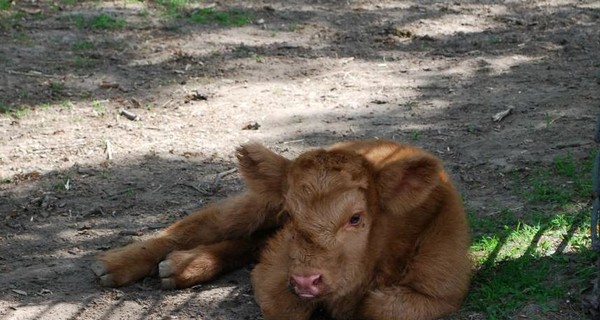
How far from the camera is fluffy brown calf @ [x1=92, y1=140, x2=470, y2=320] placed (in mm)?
5242

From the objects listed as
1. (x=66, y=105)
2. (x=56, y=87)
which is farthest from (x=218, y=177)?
(x=56, y=87)

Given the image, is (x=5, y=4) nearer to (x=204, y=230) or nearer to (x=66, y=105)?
(x=66, y=105)

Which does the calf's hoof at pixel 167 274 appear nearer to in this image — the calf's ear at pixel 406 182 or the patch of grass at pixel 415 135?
the calf's ear at pixel 406 182

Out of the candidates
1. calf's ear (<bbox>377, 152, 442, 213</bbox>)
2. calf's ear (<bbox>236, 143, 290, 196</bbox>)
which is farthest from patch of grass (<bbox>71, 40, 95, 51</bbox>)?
calf's ear (<bbox>377, 152, 442, 213</bbox>)

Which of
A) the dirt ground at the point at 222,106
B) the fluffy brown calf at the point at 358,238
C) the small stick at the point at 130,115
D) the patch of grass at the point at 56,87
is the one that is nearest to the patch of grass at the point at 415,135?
the dirt ground at the point at 222,106

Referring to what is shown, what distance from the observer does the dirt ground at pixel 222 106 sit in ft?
22.1

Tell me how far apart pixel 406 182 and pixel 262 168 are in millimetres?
891

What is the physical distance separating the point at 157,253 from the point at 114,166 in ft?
5.73

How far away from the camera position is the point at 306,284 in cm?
510

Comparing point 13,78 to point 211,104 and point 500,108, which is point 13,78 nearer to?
point 211,104

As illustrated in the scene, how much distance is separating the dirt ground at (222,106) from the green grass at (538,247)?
0.56 ft

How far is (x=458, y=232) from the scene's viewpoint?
569 centimetres

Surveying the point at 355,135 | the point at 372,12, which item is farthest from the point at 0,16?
the point at 355,135

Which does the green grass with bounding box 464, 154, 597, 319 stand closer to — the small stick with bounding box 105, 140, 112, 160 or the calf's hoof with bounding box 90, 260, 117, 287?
the calf's hoof with bounding box 90, 260, 117, 287
